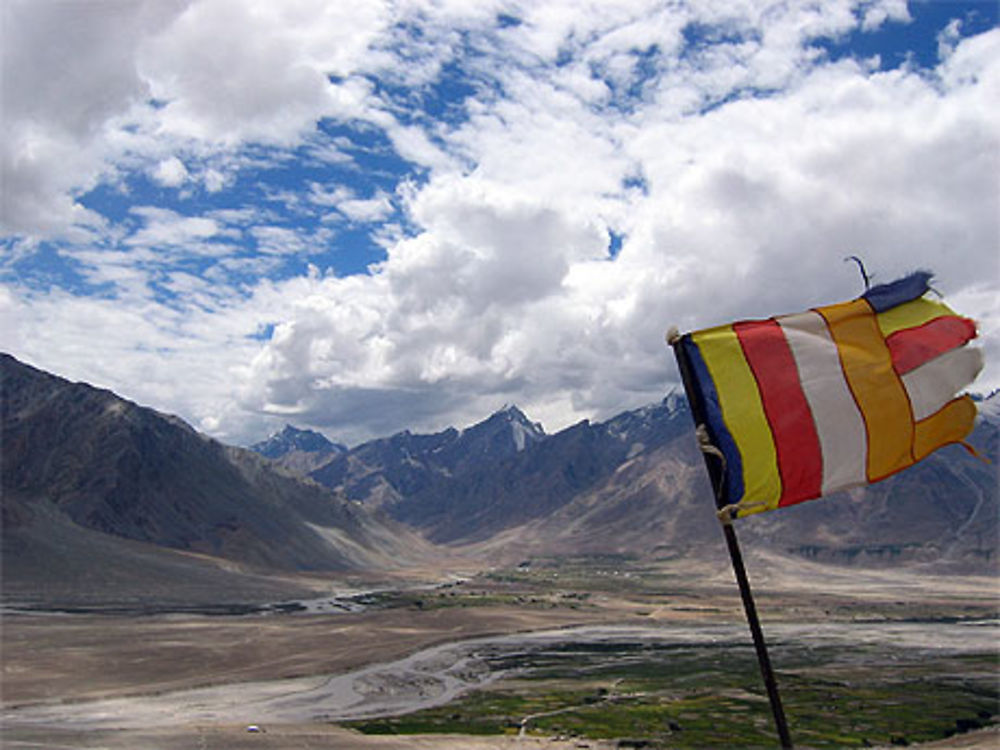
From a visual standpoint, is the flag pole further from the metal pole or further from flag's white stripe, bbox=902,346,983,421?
flag's white stripe, bbox=902,346,983,421

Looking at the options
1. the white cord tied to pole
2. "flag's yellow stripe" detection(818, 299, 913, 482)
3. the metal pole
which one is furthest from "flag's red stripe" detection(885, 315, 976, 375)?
the metal pole

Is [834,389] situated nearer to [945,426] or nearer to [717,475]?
[945,426]

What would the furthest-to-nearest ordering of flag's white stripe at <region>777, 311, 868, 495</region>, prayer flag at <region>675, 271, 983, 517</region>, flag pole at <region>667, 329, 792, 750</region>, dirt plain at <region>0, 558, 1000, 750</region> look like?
dirt plain at <region>0, 558, 1000, 750</region>
flag's white stripe at <region>777, 311, 868, 495</region>
prayer flag at <region>675, 271, 983, 517</region>
flag pole at <region>667, 329, 792, 750</region>

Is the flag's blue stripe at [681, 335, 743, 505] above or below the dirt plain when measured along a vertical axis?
above

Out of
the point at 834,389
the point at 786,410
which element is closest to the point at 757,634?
the point at 786,410

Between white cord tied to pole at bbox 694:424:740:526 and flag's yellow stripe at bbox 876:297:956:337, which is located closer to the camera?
white cord tied to pole at bbox 694:424:740:526
